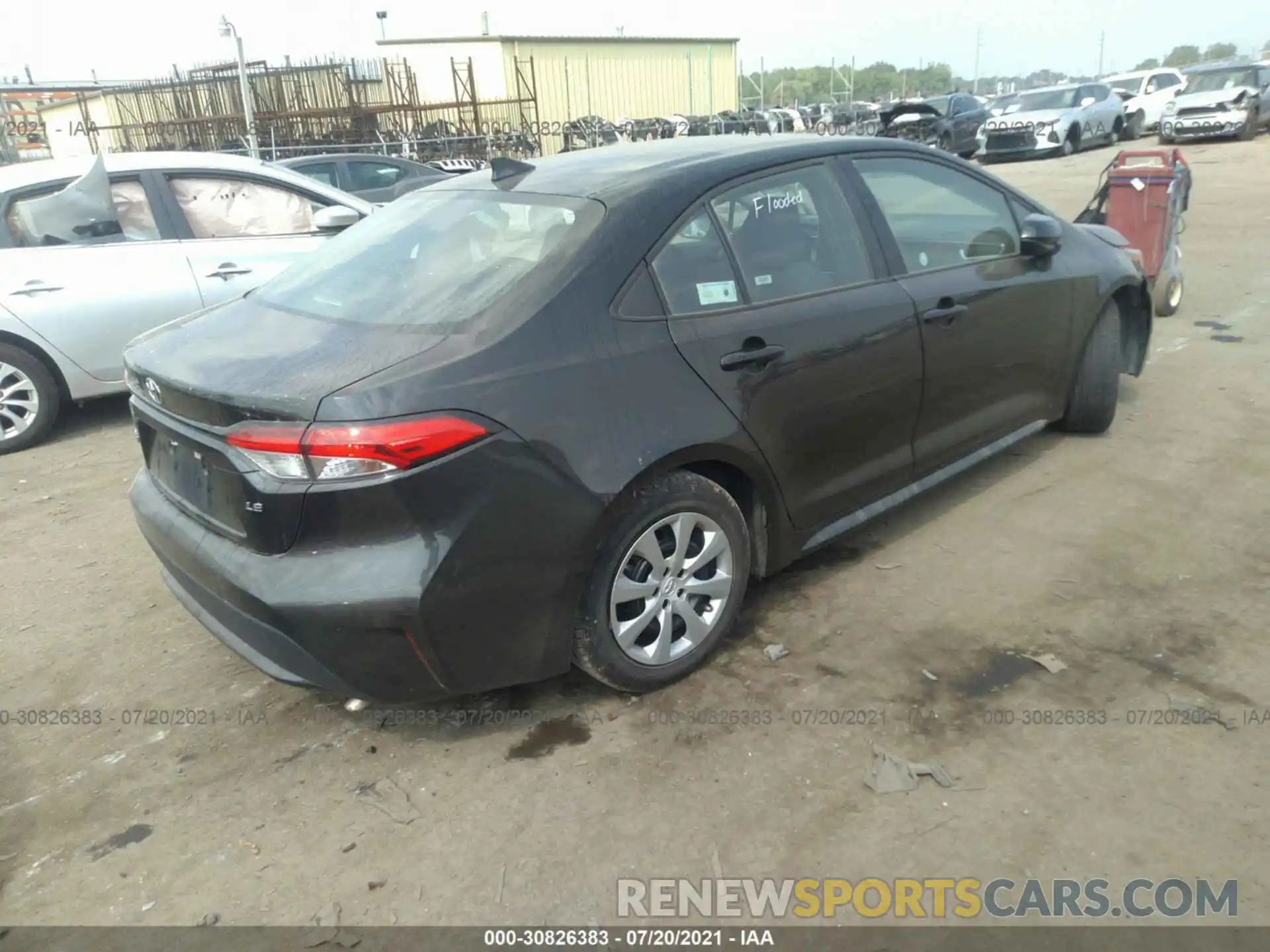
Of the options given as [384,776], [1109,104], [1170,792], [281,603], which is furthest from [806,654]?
[1109,104]

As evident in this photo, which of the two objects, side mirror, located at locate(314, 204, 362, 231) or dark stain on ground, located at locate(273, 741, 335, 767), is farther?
side mirror, located at locate(314, 204, 362, 231)

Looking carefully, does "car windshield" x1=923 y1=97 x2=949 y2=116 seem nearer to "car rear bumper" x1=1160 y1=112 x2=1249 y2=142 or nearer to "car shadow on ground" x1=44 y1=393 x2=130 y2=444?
"car rear bumper" x1=1160 y1=112 x2=1249 y2=142

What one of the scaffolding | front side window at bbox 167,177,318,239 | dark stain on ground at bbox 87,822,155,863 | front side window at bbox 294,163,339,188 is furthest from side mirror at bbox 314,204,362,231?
the scaffolding

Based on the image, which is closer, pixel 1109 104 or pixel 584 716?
pixel 584 716

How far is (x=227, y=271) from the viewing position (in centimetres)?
625

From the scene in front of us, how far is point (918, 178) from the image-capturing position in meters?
4.01

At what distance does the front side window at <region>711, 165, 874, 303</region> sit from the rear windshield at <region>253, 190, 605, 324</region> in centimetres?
55

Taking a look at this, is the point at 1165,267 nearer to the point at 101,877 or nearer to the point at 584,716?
the point at 584,716

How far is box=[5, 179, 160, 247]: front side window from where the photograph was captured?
5820 millimetres

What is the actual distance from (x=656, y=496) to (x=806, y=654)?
0.88m

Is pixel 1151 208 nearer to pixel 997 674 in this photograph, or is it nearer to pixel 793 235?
pixel 793 235

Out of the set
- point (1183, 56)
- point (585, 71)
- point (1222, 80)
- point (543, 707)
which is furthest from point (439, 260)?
point (1183, 56)

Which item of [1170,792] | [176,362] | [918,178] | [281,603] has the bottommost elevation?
[1170,792]

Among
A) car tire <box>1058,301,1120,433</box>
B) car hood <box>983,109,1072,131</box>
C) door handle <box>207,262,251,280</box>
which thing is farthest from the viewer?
car hood <box>983,109,1072,131</box>
